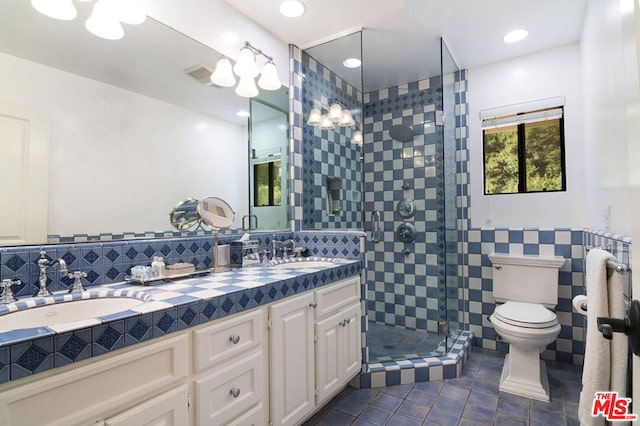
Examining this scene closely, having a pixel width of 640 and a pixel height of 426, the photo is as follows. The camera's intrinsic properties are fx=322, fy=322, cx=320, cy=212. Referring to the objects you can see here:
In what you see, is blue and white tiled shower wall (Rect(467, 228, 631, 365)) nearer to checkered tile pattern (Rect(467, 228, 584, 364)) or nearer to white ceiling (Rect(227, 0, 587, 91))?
checkered tile pattern (Rect(467, 228, 584, 364))

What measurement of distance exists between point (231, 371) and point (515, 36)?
2.88 metres

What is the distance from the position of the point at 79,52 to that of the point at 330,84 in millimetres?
1831

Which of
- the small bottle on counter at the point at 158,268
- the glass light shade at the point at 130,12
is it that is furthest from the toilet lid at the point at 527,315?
the glass light shade at the point at 130,12

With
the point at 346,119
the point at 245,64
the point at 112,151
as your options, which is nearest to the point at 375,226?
the point at 346,119

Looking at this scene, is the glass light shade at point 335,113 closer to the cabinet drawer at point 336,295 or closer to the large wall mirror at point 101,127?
the large wall mirror at point 101,127

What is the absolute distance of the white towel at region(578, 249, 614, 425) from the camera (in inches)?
40.6

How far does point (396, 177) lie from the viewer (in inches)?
123

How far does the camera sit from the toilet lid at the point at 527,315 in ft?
6.54

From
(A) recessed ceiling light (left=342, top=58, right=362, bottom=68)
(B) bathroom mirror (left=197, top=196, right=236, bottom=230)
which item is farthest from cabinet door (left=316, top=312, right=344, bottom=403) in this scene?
(A) recessed ceiling light (left=342, top=58, right=362, bottom=68)

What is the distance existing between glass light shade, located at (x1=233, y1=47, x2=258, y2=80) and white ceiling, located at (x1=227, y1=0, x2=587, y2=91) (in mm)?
300

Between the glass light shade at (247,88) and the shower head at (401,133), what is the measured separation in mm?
1511

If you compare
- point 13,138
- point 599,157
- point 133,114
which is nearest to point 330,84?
point 133,114

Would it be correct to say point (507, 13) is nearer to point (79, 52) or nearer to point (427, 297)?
point (427, 297)

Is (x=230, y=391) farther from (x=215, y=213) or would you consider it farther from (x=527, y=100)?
(x=527, y=100)
